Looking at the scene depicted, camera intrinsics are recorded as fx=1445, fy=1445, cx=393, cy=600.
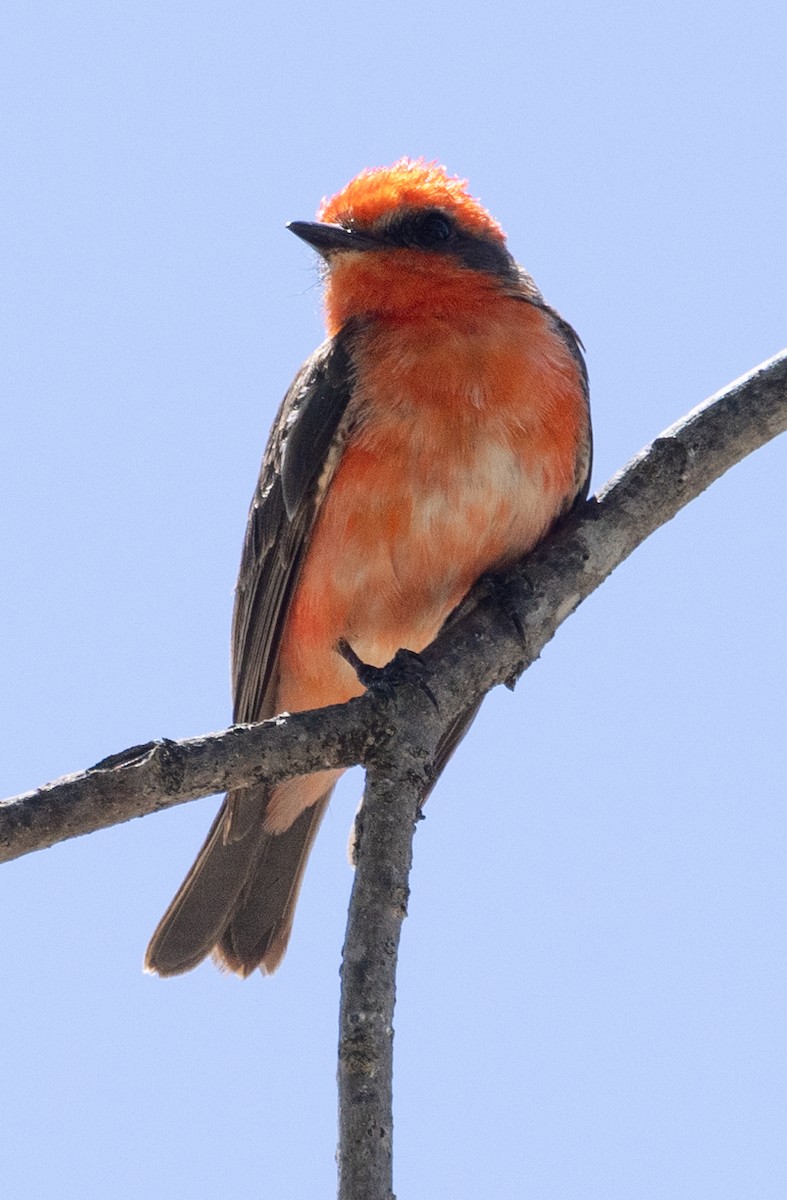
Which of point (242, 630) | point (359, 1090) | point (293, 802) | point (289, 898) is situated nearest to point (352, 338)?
point (242, 630)

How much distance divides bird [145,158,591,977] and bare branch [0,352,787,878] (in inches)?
14.0

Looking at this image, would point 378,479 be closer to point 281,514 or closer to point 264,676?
point 281,514

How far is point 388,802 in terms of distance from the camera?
4738mm

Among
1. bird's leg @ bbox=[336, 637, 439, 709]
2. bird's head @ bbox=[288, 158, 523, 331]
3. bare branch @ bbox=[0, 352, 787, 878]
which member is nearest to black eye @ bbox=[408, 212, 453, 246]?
bird's head @ bbox=[288, 158, 523, 331]

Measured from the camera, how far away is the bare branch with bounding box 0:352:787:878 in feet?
14.0

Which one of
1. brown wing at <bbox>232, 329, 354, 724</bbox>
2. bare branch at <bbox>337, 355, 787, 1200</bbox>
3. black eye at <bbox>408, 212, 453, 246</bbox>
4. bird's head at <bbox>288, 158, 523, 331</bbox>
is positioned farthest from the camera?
black eye at <bbox>408, 212, 453, 246</bbox>

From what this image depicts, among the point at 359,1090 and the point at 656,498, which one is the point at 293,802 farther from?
the point at 359,1090

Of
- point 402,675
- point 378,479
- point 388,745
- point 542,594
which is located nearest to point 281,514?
point 378,479

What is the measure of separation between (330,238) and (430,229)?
1.59 ft

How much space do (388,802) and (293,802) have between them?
2417mm

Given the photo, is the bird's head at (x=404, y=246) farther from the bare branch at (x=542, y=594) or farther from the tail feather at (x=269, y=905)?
the tail feather at (x=269, y=905)

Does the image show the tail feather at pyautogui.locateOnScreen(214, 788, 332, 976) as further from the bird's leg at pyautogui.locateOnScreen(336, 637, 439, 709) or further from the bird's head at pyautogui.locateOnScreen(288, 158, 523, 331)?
the bird's head at pyautogui.locateOnScreen(288, 158, 523, 331)

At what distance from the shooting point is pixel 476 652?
5469mm

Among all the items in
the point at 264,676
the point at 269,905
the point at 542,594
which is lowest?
the point at 269,905
